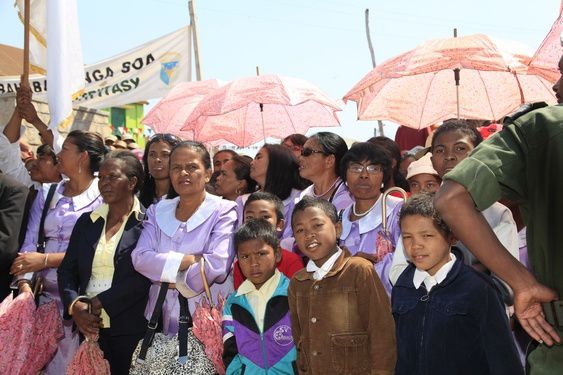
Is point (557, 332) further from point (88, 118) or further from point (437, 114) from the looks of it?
point (88, 118)

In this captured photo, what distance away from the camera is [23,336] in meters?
4.85

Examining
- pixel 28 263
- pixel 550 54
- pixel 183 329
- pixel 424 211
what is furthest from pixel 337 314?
pixel 550 54

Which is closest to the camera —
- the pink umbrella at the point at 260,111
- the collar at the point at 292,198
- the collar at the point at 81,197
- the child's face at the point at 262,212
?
the child's face at the point at 262,212

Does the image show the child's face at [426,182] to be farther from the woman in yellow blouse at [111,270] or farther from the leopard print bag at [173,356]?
the woman in yellow blouse at [111,270]

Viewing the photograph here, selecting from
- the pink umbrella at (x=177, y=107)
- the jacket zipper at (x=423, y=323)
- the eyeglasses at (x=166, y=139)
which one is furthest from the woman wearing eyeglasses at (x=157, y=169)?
the pink umbrella at (x=177, y=107)

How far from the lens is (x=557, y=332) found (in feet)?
7.25

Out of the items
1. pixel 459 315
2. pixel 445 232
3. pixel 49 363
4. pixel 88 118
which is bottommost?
pixel 49 363

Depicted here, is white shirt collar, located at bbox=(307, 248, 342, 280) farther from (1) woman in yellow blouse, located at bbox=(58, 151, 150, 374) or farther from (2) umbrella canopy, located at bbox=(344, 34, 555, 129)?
(2) umbrella canopy, located at bbox=(344, 34, 555, 129)

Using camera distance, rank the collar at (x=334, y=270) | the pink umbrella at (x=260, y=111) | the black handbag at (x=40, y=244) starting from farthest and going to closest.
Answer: the pink umbrella at (x=260, y=111) → the black handbag at (x=40, y=244) → the collar at (x=334, y=270)

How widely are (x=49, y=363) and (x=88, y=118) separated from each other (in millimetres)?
8679

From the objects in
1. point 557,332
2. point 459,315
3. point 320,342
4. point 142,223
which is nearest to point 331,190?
point 142,223

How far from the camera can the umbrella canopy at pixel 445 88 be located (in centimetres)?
625

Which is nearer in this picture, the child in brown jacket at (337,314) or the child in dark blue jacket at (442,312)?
the child in dark blue jacket at (442,312)

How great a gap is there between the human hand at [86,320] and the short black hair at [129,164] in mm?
952
